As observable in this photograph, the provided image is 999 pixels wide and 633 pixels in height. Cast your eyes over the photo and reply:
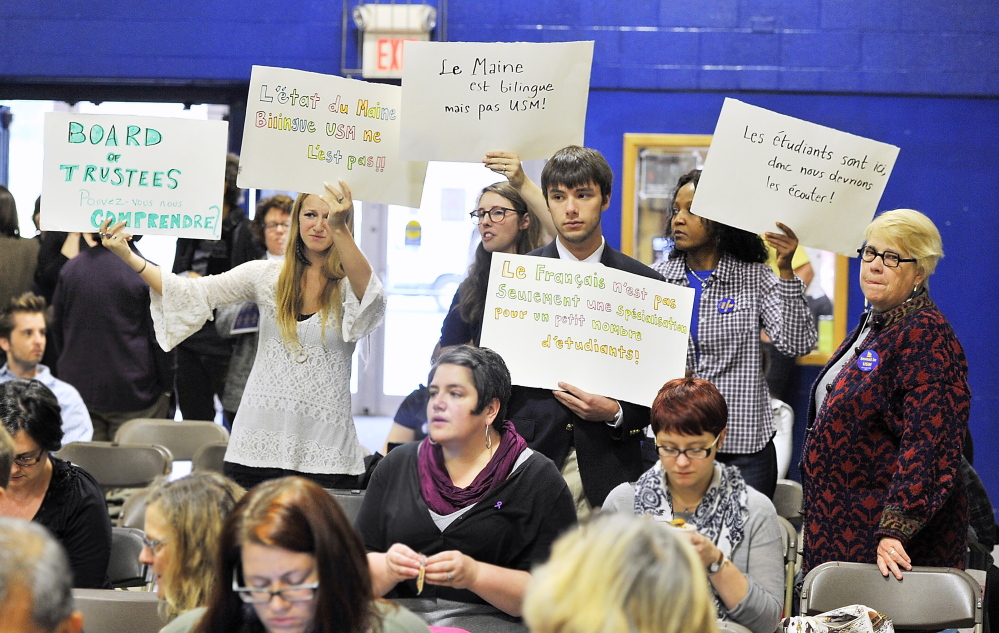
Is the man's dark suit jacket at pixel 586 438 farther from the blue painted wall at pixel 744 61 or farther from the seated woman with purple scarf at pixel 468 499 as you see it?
the blue painted wall at pixel 744 61

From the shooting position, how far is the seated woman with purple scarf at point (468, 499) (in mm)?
2553

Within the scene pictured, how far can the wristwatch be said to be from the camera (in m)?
2.32

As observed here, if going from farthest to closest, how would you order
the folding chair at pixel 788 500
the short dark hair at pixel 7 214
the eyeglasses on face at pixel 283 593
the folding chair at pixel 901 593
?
the short dark hair at pixel 7 214 → the folding chair at pixel 788 500 → the folding chair at pixel 901 593 → the eyeglasses on face at pixel 283 593

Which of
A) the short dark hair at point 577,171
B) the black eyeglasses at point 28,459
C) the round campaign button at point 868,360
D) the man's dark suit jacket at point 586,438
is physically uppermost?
the short dark hair at point 577,171

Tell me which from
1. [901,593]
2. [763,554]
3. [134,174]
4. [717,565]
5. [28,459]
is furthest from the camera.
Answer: [134,174]

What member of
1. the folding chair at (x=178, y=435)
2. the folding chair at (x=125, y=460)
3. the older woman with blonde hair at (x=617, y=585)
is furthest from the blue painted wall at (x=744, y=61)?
the older woman with blonde hair at (x=617, y=585)

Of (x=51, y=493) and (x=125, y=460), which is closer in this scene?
(x=51, y=493)

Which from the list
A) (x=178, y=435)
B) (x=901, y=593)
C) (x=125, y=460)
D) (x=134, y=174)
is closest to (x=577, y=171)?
(x=901, y=593)

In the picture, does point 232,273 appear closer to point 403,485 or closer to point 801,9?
point 403,485

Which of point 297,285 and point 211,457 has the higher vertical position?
point 297,285

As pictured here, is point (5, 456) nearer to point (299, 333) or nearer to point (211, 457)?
point (299, 333)

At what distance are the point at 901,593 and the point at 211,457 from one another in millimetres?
Answer: 2582

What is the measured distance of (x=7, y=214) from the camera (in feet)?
18.1

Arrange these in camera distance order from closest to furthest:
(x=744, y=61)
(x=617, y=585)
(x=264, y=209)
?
(x=617, y=585), (x=264, y=209), (x=744, y=61)
